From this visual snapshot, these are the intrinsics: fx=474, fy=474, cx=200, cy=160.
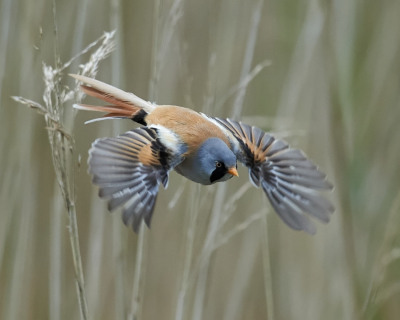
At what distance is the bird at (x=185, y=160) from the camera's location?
3.22ft

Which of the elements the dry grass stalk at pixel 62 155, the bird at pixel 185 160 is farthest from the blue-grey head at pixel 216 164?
the dry grass stalk at pixel 62 155

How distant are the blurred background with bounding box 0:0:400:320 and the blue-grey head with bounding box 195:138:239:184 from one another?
0.07 meters

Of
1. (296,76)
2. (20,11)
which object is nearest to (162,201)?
(296,76)

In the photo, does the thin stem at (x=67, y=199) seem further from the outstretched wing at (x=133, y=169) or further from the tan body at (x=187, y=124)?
the tan body at (x=187, y=124)

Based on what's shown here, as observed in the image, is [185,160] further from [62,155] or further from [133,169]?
[62,155]

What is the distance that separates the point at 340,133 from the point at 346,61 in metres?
0.21

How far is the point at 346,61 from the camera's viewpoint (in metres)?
1.34

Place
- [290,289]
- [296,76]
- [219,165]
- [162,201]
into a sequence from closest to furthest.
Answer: [219,165], [296,76], [290,289], [162,201]

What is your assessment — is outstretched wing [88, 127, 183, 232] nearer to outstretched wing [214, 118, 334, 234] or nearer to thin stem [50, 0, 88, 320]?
thin stem [50, 0, 88, 320]

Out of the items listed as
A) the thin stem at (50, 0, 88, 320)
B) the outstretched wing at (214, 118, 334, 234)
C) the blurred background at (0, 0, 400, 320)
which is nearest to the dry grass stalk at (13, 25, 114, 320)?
the thin stem at (50, 0, 88, 320)

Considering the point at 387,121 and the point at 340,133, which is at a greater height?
the point at 387,121

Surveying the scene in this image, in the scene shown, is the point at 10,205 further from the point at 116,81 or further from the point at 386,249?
the point at 386,249

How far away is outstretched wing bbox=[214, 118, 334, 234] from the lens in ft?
4.03

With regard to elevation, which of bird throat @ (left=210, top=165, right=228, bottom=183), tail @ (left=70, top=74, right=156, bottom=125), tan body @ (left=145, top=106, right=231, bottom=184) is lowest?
bird throat @ (left=210, top=165, right=228, bottom=183)
